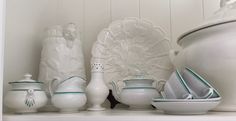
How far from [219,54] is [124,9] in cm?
56

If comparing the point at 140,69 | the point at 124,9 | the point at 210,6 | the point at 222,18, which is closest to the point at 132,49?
the point at 140,69

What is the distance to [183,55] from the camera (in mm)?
713

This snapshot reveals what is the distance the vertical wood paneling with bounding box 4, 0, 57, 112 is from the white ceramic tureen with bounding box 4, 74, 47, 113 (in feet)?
0.38

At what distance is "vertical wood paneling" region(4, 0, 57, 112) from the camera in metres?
0.86

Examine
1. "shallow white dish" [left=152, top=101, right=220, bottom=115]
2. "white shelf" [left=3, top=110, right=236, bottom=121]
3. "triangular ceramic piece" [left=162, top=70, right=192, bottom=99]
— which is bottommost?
"white shelf" [left=3, top=110, right=236, bottom=121]

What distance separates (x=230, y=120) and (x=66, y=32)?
567 millimetres

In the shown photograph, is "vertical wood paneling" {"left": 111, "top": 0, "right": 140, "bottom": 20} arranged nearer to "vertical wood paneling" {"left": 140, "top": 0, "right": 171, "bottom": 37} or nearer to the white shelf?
"vertical wood paneling" {"left": 140, "top": 0, "right": 171, "bottom": 37}

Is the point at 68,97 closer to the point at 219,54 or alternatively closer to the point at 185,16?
the point at 219,54

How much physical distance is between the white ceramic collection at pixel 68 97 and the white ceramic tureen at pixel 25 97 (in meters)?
0.04

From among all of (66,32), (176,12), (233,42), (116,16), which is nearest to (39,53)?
(66,32)

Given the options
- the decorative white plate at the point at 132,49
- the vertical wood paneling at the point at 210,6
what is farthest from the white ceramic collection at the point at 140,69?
the vertical wood paneling at the point at 210,6

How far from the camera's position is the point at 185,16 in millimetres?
1048

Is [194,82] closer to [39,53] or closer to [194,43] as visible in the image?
→ [194,43]

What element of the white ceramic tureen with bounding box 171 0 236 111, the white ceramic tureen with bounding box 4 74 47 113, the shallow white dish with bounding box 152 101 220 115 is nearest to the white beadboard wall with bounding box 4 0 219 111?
the white ceramic tureen with bounding box 4 74 47 113
